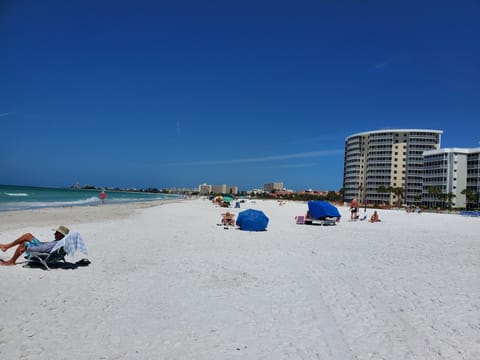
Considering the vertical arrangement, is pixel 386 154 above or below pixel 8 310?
above

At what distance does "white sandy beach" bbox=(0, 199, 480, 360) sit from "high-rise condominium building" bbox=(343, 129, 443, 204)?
101588 mm

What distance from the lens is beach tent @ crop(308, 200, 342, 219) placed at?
2116 cm

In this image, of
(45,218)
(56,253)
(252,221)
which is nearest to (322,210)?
(252,221)

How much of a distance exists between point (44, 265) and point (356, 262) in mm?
8028

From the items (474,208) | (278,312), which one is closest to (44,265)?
(278,312)

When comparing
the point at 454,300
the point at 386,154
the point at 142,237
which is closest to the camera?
the point at 454,300

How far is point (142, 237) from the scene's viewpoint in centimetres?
1370

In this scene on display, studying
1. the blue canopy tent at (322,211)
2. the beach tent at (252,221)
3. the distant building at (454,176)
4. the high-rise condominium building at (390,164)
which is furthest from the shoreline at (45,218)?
the high-rise condominium building at (390,164)

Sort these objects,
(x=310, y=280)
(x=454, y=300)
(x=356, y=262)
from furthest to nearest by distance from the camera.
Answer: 1. (x=356, y=262)
2. (x=310, y=280)
3. (x=454, y=300)

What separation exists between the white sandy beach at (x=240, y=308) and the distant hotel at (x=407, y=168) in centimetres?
8431

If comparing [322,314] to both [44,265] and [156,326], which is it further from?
[44,265]

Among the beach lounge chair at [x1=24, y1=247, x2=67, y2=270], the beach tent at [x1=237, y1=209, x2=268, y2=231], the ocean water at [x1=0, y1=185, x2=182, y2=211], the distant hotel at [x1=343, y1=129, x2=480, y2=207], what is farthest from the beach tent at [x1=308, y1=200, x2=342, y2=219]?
the distant hotel at [x1=343, y1=129, x2=480, y2=207]

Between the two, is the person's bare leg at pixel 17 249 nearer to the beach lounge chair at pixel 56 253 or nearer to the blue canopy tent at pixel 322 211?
the beach lounge chair at pixel 56 253

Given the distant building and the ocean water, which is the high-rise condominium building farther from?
the ocean water
